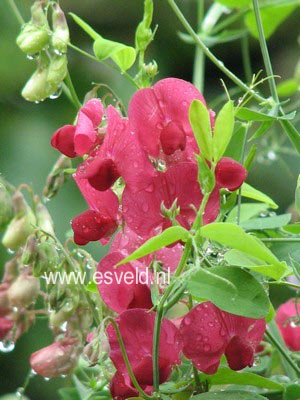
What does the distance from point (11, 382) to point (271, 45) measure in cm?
102

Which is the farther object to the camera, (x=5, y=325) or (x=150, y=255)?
(x=5, y=325)

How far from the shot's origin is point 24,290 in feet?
2.80

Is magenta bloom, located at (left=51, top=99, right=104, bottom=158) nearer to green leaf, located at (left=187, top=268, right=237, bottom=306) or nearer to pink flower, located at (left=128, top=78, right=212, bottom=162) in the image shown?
pink flower, located at (left=128, top=78, right=212, bottom=162)

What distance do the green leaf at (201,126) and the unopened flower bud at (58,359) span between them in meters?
0.26

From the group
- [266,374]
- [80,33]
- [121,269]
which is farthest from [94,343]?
[80,33]

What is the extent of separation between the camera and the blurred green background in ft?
5.72

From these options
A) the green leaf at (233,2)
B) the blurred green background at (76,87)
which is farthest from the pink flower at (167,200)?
the blurred green background at (76,87)

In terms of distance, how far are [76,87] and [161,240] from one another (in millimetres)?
1462

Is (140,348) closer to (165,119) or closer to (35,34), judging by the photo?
(165,119)

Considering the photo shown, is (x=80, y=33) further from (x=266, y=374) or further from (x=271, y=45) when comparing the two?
(x=266, y=374)

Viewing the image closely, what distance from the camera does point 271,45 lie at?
2.20 metres

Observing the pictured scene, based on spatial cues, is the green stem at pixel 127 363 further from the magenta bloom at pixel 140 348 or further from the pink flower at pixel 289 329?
the pink flower at pixel 289 329

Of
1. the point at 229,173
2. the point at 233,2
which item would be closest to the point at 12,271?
the point at 229,173

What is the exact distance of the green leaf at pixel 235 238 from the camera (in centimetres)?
62
